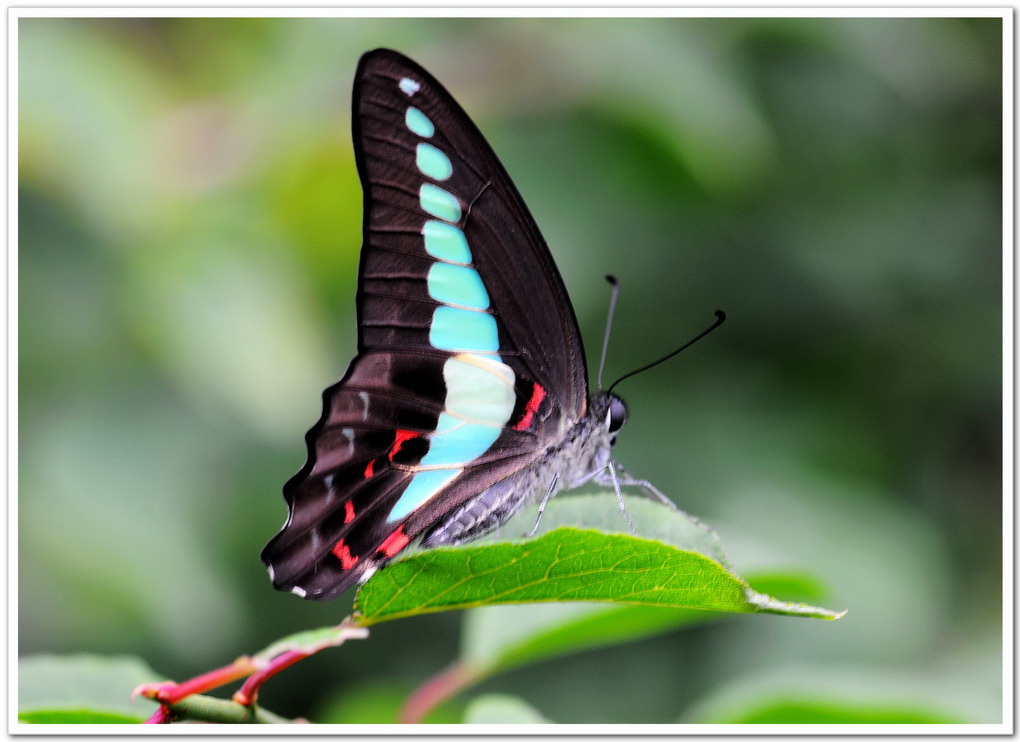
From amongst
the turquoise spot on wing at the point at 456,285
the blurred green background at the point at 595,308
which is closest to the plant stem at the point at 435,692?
the blurred green background at the point at 595,308

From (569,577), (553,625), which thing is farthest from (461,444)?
(569,577)

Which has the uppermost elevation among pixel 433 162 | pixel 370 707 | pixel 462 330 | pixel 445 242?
pixel 433 162

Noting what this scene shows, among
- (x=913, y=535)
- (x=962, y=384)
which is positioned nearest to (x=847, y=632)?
(x=913, y=535)

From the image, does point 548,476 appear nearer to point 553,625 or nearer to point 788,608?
point 553,625

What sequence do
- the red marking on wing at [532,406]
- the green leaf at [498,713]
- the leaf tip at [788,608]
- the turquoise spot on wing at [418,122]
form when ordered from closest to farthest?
the leaf tip at [788,608] < the green leaf at [498,713] < the turquoise spot on wing at [418,122] < the red marking on wing at [532,406]

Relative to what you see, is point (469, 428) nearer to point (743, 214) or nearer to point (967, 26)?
point (743, 214)

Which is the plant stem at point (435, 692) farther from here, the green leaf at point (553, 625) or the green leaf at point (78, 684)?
the green leaf at point (78, 684)
